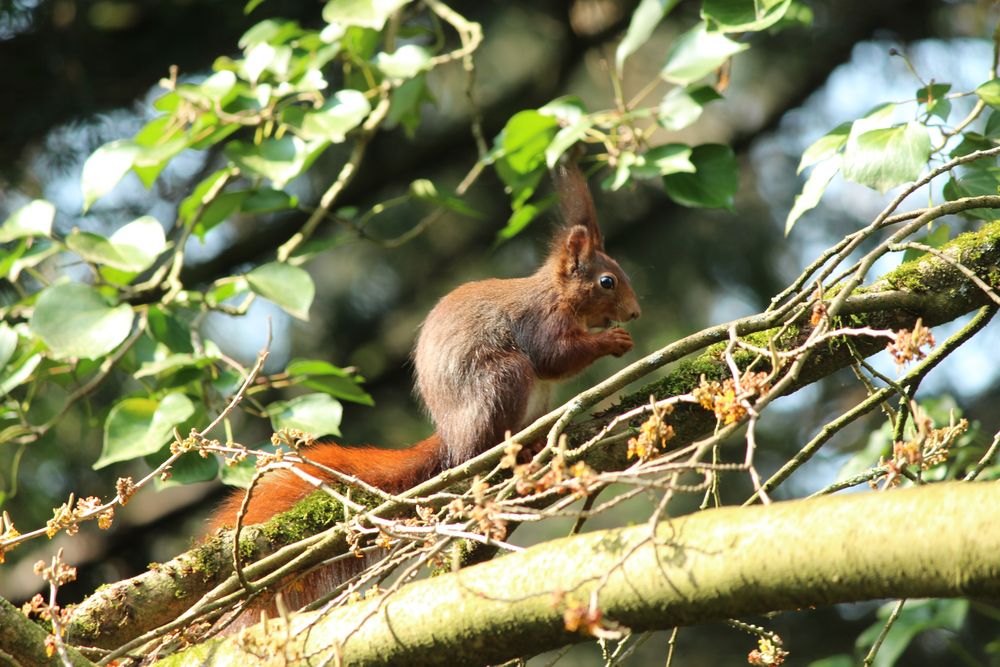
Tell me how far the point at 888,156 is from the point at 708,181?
0.77 metres

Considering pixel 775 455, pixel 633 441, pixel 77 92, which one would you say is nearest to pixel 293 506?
pixel 633 441

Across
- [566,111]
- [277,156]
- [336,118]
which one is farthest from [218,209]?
[566,111]

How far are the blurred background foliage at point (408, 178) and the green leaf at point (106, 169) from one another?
1336 mm

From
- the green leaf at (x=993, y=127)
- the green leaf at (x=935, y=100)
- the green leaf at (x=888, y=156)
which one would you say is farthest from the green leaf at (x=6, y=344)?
the green leaf at (x=993, y=127)

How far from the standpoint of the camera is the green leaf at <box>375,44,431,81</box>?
2.80 metres

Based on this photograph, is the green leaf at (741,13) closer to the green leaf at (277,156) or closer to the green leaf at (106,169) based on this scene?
the green leaf at (277,156)

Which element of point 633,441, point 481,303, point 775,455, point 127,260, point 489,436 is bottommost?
point 775,455

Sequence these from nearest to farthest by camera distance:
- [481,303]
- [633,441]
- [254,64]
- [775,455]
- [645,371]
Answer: [633,441]
[645,371]
[254,64]
[481,303]
[775,455]

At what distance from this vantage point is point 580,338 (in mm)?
3066

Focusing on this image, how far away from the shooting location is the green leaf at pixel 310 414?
94.2 inches

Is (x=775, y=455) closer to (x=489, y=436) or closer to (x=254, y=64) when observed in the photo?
(x=489, y=436)

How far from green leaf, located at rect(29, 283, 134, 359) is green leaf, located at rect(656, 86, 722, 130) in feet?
4.41

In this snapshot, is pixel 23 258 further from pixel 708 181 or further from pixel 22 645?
pixel 708 181

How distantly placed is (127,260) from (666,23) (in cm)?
248
